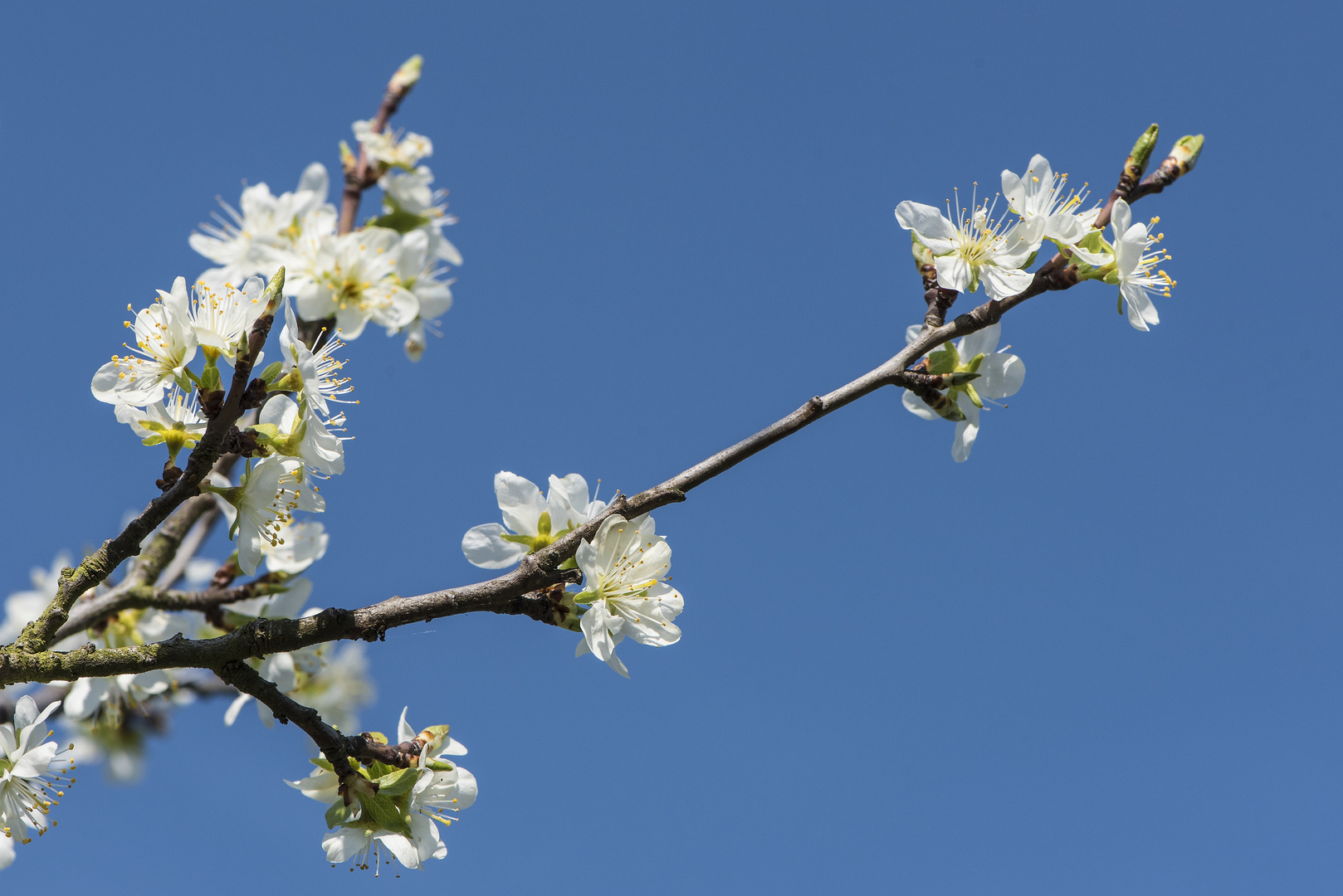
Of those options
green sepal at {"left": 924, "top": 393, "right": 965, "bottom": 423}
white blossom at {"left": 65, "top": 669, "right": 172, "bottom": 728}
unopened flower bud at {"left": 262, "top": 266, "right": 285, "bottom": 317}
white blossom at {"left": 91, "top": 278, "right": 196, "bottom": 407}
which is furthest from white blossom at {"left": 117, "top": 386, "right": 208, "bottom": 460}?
green sepal at {"left": 924, "top": 393, "right": 965, "bottom": 423}

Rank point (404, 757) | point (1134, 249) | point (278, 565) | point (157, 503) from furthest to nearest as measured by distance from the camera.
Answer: point (278, 565) → point (1134, 249) → point (404, 757) → point (157, 503)

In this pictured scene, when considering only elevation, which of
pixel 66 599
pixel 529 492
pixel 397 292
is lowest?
pixel 66 599

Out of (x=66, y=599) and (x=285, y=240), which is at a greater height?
(x=285, y=240)

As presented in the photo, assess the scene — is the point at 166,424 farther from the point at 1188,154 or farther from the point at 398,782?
the point at 1188,154

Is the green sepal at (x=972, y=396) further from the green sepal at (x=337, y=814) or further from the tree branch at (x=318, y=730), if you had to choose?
the green sepal at (x=337, y=814)

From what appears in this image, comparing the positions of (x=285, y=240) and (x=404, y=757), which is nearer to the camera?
(x=404, y=757)

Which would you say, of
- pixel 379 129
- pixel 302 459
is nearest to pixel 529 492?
pixel 302 459

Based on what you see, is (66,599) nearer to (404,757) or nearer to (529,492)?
(404,757)
